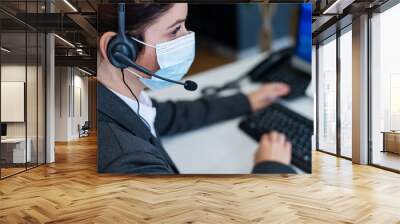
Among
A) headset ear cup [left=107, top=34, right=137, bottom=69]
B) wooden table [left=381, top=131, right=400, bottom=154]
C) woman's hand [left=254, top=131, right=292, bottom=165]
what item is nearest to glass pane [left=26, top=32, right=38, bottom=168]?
headset ear cup [left=107, top=34, right=137, bottom=69]

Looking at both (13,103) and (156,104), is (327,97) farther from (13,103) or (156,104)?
(13,103)

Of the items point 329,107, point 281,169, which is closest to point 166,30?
point 281,169

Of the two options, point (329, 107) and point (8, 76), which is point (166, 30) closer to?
point (8, 76)

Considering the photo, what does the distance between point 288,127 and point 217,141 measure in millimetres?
1128

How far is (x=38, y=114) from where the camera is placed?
7590mm

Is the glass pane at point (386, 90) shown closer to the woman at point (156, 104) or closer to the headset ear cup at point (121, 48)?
the woman at point (156, 104)

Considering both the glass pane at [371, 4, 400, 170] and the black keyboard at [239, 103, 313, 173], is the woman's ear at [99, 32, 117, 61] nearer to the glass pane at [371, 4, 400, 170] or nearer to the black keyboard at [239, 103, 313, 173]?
the black keyboard at [239, 103, 313, 173]

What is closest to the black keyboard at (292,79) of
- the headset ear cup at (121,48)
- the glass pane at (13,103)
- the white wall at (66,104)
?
the headset ear cup at (121,48)

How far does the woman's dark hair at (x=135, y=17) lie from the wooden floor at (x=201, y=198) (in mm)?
2245

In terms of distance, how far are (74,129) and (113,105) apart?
450 inches

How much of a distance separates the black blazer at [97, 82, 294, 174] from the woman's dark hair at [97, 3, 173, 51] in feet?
3.07

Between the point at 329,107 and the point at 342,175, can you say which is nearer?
the point at 342,175

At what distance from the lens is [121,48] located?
5.93m

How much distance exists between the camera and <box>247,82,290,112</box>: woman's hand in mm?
5906
